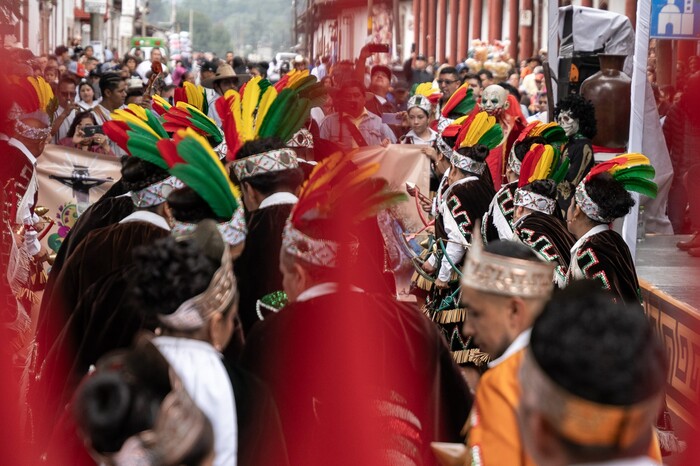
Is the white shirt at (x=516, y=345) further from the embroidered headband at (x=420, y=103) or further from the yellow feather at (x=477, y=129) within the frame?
the embroidered headband at (x=420, y=103)

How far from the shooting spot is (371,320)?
3.15 m

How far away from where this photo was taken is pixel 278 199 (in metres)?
4.39

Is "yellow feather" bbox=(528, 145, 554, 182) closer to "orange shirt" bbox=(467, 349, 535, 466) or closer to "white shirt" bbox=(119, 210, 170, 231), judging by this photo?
"white shirt" bbox=(119, 210, 170, 231)

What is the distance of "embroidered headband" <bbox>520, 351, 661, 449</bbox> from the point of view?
169 centimetres

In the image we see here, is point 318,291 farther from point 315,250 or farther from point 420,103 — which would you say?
point 420,103

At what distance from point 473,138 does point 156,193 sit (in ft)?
8.76

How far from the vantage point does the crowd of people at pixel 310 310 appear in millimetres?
1857

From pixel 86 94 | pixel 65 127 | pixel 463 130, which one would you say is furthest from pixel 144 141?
pixel 86 94

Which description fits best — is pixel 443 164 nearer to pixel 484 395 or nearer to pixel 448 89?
pixel 484 395

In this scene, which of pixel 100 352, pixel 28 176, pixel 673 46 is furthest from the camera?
pixel 673 46

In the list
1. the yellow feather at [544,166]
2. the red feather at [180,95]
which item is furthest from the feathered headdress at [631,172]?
the red feather at [180,95]

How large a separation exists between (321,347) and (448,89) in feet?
31.7

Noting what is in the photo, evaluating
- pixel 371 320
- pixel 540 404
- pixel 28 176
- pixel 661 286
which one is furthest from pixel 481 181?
pixel 540 404

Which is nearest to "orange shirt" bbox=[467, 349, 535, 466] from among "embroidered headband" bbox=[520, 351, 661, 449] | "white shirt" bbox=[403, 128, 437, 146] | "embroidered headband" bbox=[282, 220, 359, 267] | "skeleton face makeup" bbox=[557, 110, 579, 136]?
"embroidered headband" bbox=[520, 351, 661, 449]
